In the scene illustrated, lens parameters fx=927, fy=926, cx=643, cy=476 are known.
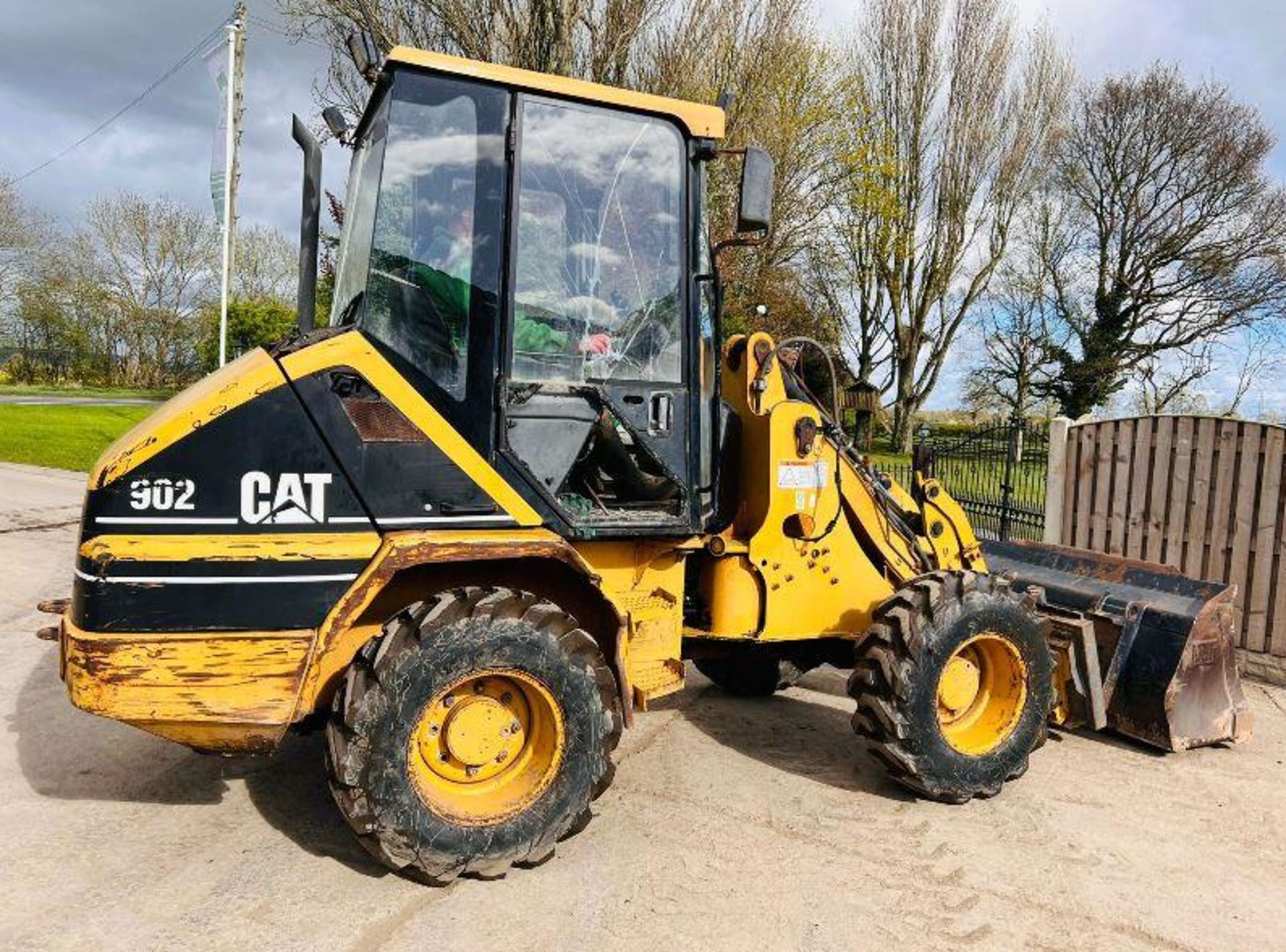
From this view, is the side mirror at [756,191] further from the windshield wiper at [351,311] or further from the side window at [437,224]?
the windshield wiper at [351,311]

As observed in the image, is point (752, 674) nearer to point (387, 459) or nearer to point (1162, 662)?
point (1162, 662)

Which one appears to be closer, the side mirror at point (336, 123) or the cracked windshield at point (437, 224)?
the cracked windshield at point (437, 224)

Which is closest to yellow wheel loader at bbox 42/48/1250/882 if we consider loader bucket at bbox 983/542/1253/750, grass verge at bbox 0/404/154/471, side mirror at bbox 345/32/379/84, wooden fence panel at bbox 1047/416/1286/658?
side mirror at bbox 345/32/379/84

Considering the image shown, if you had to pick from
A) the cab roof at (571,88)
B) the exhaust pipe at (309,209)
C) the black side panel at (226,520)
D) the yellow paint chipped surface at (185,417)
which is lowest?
the black side panel at (226,520)

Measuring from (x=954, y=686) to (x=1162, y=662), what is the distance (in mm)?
1382

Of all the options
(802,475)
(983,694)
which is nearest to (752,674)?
(983,694)

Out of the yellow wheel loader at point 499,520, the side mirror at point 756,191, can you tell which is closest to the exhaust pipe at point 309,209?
the yellow wheel loader at point 499,520

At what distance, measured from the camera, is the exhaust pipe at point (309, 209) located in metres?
3.82

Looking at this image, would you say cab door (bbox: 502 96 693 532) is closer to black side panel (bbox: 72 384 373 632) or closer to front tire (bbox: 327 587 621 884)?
front tire (bbox: 327 587 621 884)

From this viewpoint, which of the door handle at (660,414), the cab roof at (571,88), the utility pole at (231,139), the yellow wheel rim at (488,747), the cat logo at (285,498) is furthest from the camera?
the utility pole at (231,139)

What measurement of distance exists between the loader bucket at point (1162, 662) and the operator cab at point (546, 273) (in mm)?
2248

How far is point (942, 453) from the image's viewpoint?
11500mm

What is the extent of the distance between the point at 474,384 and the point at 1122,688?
3.81m

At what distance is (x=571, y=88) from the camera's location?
3.51 meters
